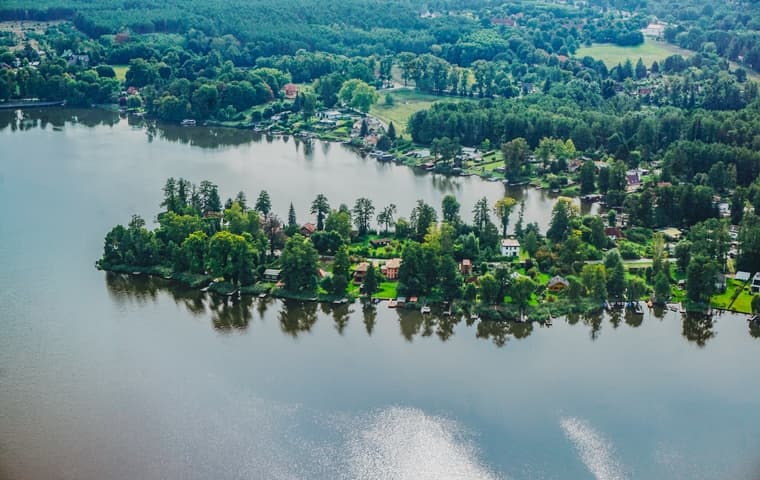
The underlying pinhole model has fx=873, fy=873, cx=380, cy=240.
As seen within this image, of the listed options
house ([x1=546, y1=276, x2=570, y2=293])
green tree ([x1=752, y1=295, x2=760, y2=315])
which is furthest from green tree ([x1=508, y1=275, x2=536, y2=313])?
green tree ([x1=752, y1=295, x2=760, y2=315])

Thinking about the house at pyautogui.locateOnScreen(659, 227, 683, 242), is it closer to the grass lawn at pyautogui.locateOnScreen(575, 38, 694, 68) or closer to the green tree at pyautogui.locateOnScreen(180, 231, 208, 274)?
the green tree at pyautogui.locateOnScreen(180, 231, 208, 274)

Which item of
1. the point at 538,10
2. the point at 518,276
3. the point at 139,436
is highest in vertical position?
the point at 538,10

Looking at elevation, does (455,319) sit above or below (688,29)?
below

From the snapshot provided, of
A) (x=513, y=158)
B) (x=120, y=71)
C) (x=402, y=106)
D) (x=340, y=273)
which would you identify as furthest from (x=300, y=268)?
(x=120, y=71)

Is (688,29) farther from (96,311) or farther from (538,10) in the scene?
(96,311)

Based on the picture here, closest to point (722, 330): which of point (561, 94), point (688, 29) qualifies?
point (561, 94)

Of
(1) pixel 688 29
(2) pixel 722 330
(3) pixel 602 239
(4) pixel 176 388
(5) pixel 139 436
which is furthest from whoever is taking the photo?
(1) pixel 688 29
